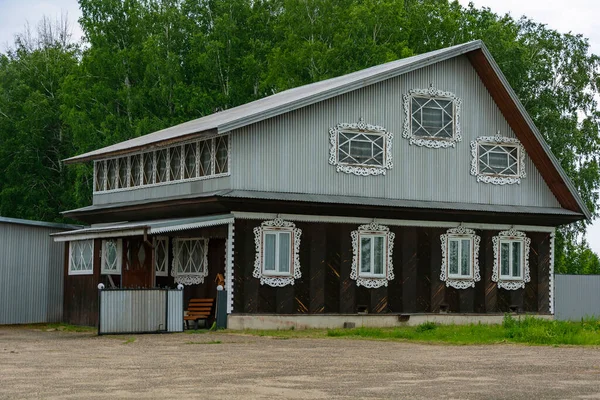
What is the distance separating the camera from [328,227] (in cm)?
3400

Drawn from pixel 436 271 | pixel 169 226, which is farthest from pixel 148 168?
pixel 436 271

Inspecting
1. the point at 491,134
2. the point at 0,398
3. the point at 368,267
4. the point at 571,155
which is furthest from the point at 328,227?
the point at 571,155

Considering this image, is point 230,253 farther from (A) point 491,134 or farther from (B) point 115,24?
(B) point 115,24

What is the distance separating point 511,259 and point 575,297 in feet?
18.2

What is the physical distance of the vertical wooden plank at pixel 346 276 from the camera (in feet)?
112

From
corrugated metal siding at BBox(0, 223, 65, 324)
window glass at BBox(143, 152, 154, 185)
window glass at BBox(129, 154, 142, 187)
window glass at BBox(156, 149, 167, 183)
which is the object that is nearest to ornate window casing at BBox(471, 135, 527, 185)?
window glass at BBox(156, 149, 167, 183)

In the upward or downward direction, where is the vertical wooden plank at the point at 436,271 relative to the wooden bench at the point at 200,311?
upward

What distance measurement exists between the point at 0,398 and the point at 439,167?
22.9m

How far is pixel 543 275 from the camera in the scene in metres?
38.3

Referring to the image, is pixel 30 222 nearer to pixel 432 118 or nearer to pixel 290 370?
pixel 432 118

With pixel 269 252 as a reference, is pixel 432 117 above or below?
above

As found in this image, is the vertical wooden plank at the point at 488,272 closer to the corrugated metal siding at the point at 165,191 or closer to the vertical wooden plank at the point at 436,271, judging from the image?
the vertical wooden plank at the point at 436,271

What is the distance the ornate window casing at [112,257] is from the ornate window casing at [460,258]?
966 cm

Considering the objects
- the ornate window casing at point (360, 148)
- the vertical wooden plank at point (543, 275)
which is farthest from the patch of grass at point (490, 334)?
the vertical wooden plank at point (543, 275)
